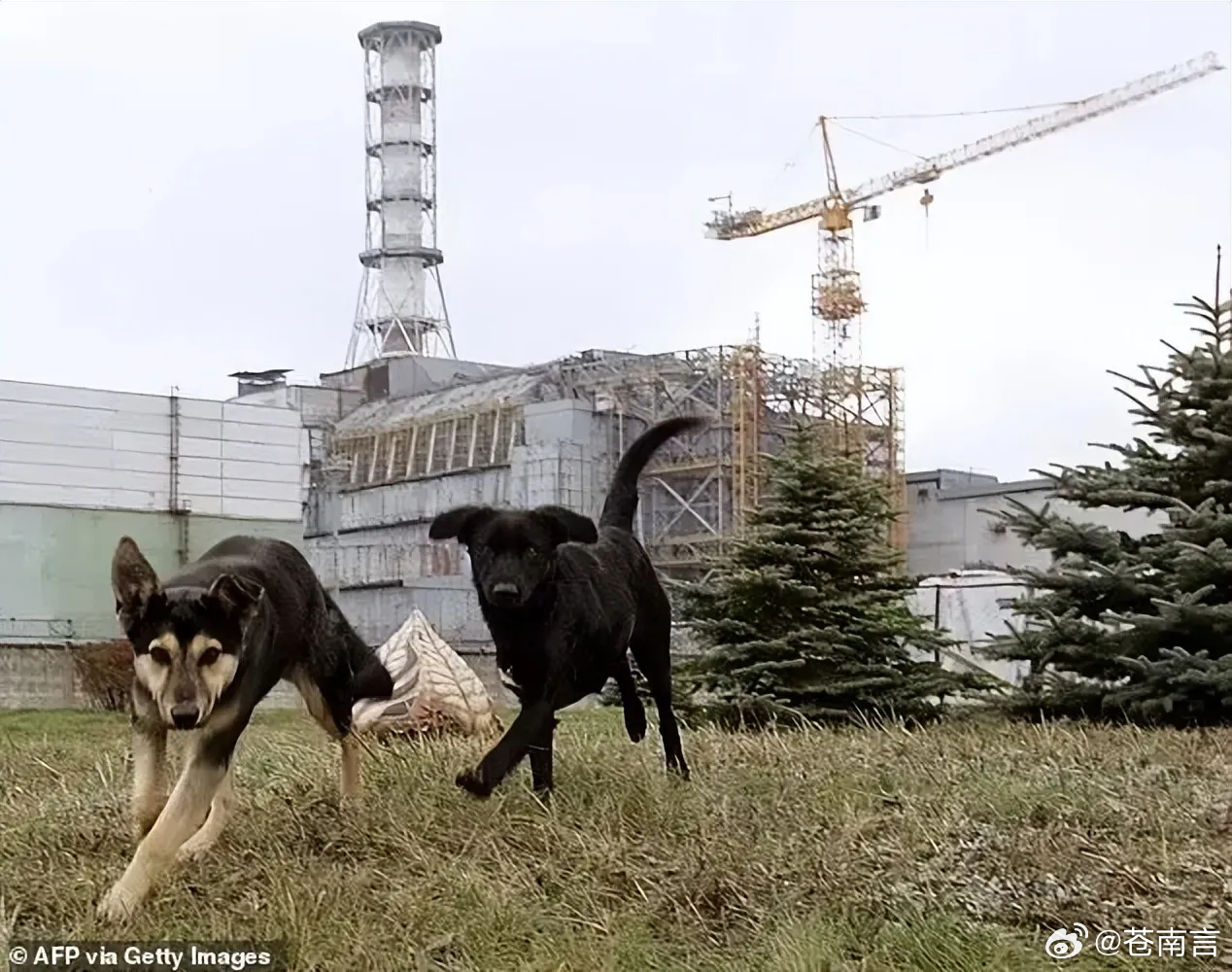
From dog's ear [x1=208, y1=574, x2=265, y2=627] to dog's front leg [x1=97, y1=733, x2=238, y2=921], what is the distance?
1.45 feet

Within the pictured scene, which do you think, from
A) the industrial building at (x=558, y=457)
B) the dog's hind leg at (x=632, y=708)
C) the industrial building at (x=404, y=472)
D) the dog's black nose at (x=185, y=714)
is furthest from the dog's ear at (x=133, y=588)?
the industrial building at (x=558, y=457)

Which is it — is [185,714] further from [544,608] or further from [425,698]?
[425,698]

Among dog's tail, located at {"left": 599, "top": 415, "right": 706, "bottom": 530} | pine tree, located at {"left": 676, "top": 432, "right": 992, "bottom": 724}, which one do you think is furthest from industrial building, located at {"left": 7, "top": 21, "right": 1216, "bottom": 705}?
dog's tail, located at {"left": 599, "top": 415, "right": 706, "bottom": 530}

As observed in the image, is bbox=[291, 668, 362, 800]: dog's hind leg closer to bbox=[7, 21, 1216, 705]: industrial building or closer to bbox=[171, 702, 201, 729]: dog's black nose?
bbox=[171, 702, 201, 729]: dog's black nose

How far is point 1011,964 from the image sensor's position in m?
4.46

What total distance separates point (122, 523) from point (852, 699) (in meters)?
18.7

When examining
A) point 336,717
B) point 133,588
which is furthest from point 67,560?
point 133,588

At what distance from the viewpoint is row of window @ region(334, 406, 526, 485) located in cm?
3578

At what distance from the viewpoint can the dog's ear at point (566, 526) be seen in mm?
6238

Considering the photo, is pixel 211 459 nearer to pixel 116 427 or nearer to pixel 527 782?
pixel 116 427

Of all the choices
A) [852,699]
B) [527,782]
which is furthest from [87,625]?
[527,782]

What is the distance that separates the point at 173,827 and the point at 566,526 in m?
1.96

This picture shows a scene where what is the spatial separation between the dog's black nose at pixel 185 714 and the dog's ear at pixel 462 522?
1.55m

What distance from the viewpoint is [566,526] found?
6320 mm
